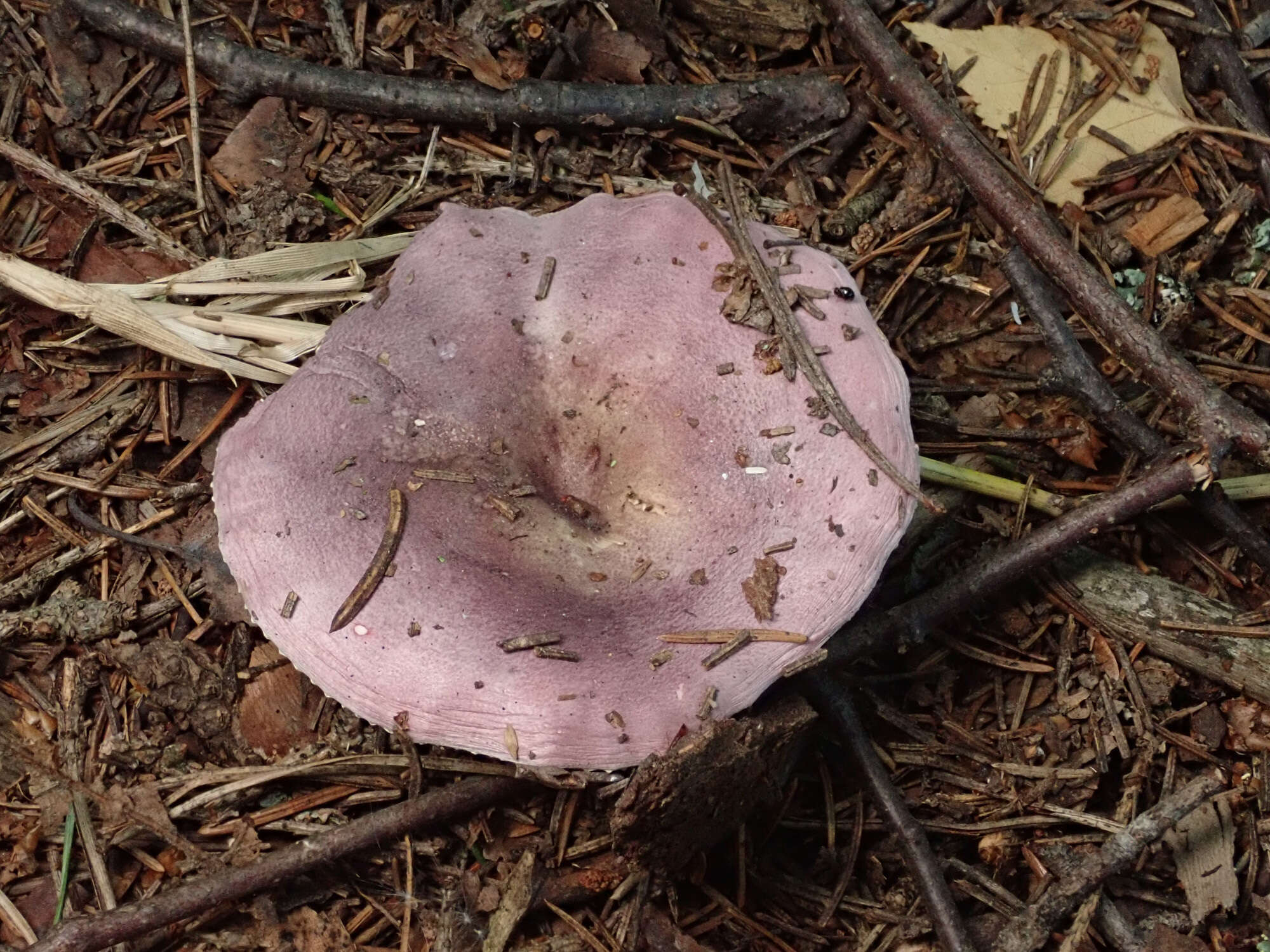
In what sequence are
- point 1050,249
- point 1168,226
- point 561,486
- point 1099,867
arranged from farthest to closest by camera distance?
point 1168,226, point 1050,249, point 1099,867, point 561,486

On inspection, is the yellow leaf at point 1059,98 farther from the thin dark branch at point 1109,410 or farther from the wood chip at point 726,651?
the wood chip at point 726,651

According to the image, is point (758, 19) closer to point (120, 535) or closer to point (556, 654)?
point (556, 654)

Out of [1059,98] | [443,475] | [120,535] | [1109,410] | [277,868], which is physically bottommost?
[277,868]

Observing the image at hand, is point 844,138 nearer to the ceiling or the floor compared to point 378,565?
nearer to the ceiling

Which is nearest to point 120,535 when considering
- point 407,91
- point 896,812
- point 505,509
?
point 505,509

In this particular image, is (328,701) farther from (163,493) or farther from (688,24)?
(688,24)

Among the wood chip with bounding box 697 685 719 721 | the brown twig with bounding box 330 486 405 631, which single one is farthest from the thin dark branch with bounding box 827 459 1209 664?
the brown twig with bounding box 330 486 405 631
